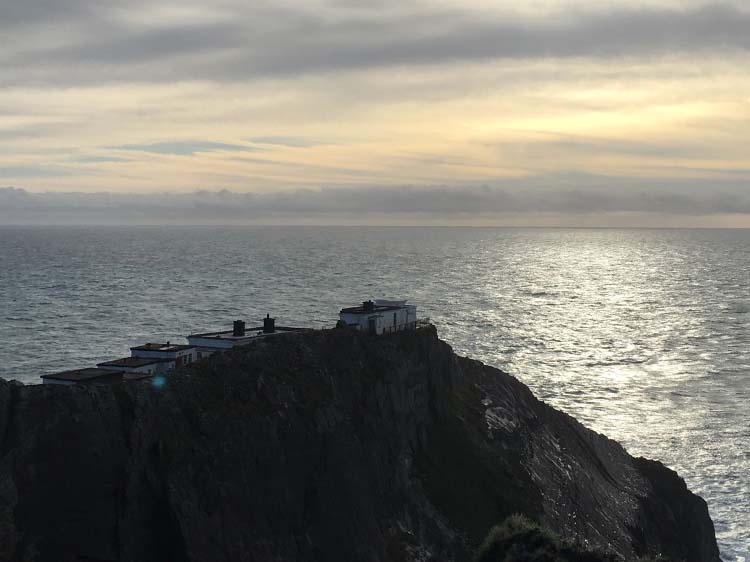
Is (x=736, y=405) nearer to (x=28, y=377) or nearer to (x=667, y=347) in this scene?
(x=667, y=347)

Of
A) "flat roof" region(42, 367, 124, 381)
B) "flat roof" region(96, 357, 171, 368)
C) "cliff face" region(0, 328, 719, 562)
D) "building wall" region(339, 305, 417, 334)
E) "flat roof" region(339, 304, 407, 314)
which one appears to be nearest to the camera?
"cliff face" region(0, 328, 719, 562)

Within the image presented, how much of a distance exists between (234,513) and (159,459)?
240 inches

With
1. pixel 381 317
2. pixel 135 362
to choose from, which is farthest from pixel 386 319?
pixel 135 362

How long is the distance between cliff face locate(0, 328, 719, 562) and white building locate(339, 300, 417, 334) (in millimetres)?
2543

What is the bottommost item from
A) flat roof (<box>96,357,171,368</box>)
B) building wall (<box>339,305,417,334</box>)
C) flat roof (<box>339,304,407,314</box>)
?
flat roof (<box>96,357,171,368</box>)

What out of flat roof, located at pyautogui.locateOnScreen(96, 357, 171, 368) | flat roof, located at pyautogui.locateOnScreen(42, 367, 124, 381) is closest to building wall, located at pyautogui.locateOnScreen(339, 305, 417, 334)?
flat roof, located at pyautogui.locateOnScreen(96, 357, 171, 368)

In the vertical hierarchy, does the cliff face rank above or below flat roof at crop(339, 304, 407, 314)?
below

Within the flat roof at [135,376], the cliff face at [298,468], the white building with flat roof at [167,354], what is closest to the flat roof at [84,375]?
the flat roof at [135,376]

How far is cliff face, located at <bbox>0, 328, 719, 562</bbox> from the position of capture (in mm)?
48781

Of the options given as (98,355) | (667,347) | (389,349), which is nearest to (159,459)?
(389,349)

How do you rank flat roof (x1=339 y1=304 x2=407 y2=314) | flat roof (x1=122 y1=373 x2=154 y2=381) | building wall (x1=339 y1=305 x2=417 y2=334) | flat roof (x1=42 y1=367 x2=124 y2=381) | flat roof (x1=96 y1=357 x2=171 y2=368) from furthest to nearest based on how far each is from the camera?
flat roof (x1=339 y1=304 x2=407 y2=314) → building wall (x1=339 y1=305 x2=417 y2=334) → flat roof (x1=96 y1=357 x2=171 y2=368) → flat roof (x1=122 y1=373 x2=154 y2=381) → flat roof (x1=42 y1=367 x2=124 y2=381)

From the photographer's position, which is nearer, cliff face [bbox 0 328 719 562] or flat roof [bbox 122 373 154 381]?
cliff face [bbox 0 328 719 562]

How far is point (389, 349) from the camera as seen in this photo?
227 feet

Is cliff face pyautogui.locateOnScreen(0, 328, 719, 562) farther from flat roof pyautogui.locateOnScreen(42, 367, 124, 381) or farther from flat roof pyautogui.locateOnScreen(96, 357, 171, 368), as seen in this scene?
flat roof pyautogui.locateOnScreen(96, 357, 171, 368)
